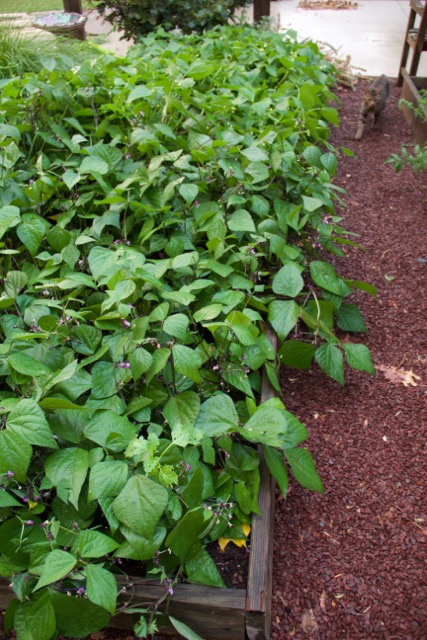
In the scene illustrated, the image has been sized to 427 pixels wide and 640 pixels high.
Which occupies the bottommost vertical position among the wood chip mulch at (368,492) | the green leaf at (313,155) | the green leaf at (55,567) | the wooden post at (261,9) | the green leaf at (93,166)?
the wood chip mulch at (368,492)

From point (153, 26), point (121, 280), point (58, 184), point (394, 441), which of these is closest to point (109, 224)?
point (58, 184)

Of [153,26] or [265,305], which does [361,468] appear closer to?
[265,305]

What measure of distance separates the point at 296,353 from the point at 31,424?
1.09 metres

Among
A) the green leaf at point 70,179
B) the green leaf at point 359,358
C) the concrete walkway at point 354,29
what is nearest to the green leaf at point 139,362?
the green leaf at point 359,358

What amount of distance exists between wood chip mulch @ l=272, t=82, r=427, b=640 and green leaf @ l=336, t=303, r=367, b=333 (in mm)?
63

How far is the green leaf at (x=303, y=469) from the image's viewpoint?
1.83 m

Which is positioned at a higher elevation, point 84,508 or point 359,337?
point 84,508

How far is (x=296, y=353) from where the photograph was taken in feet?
7.42

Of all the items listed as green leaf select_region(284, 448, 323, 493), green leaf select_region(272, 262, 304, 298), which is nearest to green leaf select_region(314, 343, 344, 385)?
green leaf select_region(272, 262, 304, 298)

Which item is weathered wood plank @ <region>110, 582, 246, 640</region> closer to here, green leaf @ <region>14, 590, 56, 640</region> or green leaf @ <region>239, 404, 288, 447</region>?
green leaf @ <region>14, 590, 56, 640</region>

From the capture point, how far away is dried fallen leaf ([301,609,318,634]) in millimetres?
1653

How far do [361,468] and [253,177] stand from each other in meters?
1.35

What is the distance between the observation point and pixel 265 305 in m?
2.45

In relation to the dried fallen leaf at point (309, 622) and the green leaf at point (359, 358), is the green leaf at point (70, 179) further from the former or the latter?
the dried fallen leaf at point (309, 622)
